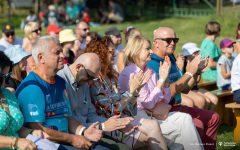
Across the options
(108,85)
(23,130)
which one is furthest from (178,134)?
(23,130)

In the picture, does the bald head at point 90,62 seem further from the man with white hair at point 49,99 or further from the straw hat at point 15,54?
the straw hat at point 15,54

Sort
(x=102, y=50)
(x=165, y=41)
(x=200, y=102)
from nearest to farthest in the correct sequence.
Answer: (x=102, y=50)
(x=165, y=41)
(x=200, y=102)

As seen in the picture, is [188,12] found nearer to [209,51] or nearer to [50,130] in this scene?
[209,51]

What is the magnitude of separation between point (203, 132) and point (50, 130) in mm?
2332

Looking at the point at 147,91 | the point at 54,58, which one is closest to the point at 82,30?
the point at 147,91

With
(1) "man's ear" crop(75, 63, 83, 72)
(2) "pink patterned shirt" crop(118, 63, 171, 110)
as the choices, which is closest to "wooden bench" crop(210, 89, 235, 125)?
(2) "pink patterned shirt" crop(118, 63, 171, 110)

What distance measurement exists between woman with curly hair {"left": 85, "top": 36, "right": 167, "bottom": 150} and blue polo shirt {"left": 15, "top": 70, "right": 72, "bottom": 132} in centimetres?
64

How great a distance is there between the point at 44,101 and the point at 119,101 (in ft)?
3.63

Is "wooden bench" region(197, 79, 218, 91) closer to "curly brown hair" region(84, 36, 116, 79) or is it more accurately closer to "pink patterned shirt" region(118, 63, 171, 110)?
"pink patterned shirt" region(118, 63, 171, 110)

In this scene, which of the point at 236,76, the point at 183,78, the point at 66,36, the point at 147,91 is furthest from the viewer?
the point at 66,36

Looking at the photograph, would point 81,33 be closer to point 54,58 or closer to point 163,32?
point 163,32

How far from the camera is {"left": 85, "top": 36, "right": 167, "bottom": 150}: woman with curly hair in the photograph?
3834 millimetres

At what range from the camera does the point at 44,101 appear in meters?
3.09

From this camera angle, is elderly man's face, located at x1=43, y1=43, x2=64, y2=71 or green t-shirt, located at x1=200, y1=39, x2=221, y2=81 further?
green t-shirt, located at x1=200, y1=39, x2=221, y2=81
